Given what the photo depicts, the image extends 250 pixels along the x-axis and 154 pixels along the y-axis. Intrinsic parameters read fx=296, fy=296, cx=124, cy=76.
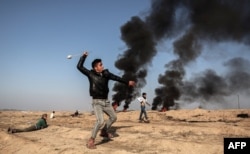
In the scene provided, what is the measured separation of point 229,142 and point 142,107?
1141cm

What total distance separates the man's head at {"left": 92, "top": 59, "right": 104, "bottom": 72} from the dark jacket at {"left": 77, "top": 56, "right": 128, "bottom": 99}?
108 millimetres

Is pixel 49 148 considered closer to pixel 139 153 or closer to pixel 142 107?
pixel 139 153

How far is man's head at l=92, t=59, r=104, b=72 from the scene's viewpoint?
8164 millimetres

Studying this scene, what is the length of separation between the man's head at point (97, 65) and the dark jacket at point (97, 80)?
0.11m

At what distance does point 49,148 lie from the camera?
8250mm

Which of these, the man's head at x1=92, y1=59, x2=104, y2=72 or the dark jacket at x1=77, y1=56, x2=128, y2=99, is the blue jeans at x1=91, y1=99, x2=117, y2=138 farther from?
the man's head at x1=92, y1=59, x2=104, y2=72

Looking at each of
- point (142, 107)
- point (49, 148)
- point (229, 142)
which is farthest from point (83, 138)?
point (142, 107)

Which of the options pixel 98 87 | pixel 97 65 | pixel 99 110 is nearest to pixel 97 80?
pixel 98 87

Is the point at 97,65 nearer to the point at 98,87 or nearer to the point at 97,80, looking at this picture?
the point at 97,80

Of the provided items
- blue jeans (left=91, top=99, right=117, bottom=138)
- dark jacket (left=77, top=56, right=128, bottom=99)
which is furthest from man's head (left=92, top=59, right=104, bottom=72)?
blue jeans (left=91, top=99, right=117, bottom=138)

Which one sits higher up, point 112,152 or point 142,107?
point 142,107

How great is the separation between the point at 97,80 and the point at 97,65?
1.57ft

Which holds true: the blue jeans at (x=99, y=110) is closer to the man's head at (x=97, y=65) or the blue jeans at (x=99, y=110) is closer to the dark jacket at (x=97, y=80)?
the dark jacket at (x=97, y=80)

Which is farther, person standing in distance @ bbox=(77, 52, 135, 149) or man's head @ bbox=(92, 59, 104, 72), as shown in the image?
man's head @ bbox=(92, 59, 104, 72)
